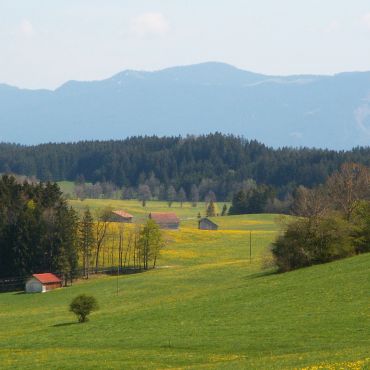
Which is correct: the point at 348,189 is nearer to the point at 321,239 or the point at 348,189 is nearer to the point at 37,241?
the point at 321,239

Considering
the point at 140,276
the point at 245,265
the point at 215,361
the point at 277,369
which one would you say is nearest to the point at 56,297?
the point at 140,276

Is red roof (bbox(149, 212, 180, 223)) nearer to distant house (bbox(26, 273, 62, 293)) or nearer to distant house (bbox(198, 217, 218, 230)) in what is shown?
distant house (bbox(198, 217, 218, 230))

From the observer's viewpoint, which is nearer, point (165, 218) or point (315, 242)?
point (315, 242)

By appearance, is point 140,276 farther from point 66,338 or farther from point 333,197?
point 66,338

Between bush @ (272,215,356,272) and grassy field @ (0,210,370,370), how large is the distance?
2.72m

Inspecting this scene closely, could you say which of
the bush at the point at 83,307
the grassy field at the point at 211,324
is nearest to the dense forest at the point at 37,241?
the grassy field at the point at 211,324

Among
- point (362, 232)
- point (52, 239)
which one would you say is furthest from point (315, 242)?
point (52, 239)

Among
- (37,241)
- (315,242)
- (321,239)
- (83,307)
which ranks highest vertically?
(321,239)

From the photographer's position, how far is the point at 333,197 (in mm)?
82750

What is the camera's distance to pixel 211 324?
46.2 meters

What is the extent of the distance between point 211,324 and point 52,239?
56.1 metres

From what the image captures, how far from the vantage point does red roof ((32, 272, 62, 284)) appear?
88875 mm

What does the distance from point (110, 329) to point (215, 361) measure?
15.2 meters

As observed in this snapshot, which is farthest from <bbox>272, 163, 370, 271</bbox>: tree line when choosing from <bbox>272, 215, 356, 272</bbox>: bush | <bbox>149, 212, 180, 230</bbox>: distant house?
<bbox>149, 212, 180, 230</bbox>: distant house
